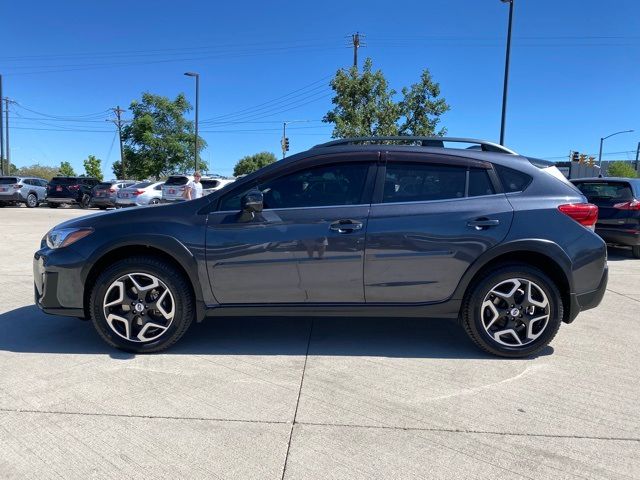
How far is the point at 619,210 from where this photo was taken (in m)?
8.59

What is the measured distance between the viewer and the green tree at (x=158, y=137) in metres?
33.1

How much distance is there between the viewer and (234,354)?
3.83 metres

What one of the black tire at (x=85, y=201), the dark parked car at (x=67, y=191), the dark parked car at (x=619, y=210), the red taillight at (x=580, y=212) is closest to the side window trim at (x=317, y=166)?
the red taillight at (x=580, y=212)

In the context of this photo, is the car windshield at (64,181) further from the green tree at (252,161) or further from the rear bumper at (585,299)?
the green tree at (252,161)

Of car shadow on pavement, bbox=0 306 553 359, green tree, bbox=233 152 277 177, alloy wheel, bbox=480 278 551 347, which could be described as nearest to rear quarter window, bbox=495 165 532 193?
alloy wheel, bbox=480 278 551 347

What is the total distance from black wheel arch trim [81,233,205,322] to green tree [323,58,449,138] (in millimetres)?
16150

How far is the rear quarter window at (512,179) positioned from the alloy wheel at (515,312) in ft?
2.42

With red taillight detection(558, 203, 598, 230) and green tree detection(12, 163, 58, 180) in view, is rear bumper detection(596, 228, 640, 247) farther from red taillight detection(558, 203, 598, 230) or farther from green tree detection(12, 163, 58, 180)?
green tree detection(12, 163, 58, 180)

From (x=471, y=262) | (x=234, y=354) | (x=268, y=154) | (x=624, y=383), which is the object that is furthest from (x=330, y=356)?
(x=268, y=154)

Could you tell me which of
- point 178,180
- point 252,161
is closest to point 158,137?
point 178,180

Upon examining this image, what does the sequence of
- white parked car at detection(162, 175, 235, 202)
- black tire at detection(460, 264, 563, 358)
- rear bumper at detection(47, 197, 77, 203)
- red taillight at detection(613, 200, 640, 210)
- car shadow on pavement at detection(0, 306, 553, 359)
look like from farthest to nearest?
1. rear bumper at detection(47, 197, 77, 203)
2. white parked car at detection(162, 175, 235, 202)
3. red taillight at detection(613, 200, 640, 210)
4. car shadow on pavement at detection(0, 306, 553, 359)
5. black tire at detection(460, 264, 563, 358)

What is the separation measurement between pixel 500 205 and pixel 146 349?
3084 mm

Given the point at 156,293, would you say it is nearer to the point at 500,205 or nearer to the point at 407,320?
the point at 407,320

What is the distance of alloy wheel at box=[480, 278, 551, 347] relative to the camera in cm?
367
